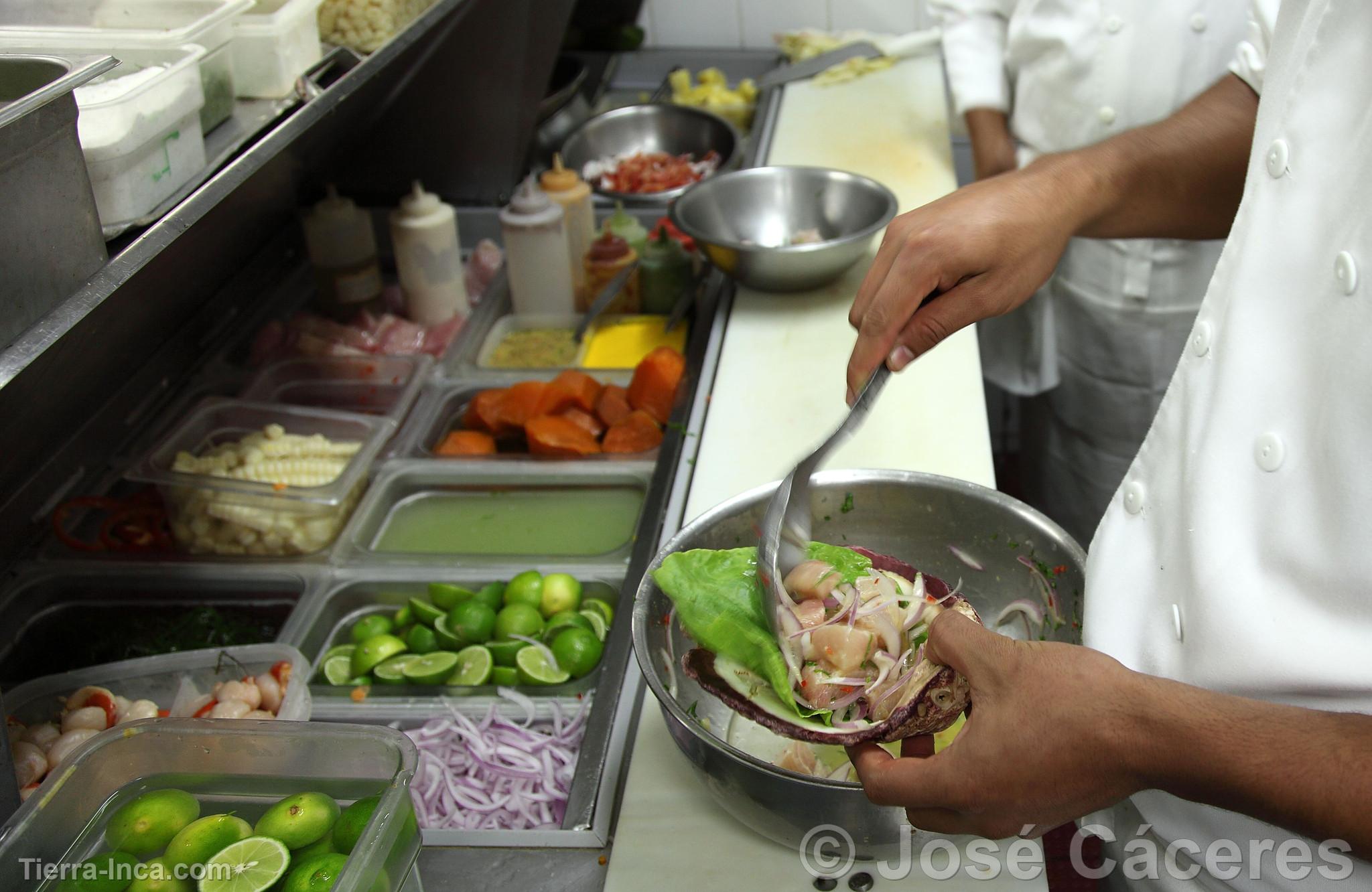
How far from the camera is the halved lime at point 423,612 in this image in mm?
1822

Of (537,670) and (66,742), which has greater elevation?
(66,742)

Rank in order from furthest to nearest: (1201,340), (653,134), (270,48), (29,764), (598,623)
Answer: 1. (653,134)
2. (598,623)
3. (270,48)
4. (29,764)
5. (1201,340)

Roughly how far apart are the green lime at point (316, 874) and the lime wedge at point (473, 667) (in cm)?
63

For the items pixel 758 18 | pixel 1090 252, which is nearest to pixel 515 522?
pixel 1090 252

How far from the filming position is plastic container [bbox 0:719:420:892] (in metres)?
1.11

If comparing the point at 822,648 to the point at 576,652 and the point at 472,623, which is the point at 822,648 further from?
the point at 472,623

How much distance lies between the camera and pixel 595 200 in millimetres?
3240

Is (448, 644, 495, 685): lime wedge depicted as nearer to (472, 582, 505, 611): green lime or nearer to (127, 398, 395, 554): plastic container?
(472, 582, 505, 611): green lime

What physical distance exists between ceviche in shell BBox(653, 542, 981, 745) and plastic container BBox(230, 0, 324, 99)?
90 centimetres

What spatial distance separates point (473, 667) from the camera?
67.9 inches

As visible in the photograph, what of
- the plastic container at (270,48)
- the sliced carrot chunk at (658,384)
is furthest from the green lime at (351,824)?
the sliced carrot chunk at (658,384)

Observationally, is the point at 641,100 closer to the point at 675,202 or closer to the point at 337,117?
the point at 675,202

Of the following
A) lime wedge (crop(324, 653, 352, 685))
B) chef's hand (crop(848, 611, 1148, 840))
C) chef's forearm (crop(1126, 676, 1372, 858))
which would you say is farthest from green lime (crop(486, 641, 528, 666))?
chef's forearm (crop(1126, 676, 1372, 858))

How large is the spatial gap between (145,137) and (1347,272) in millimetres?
1270
